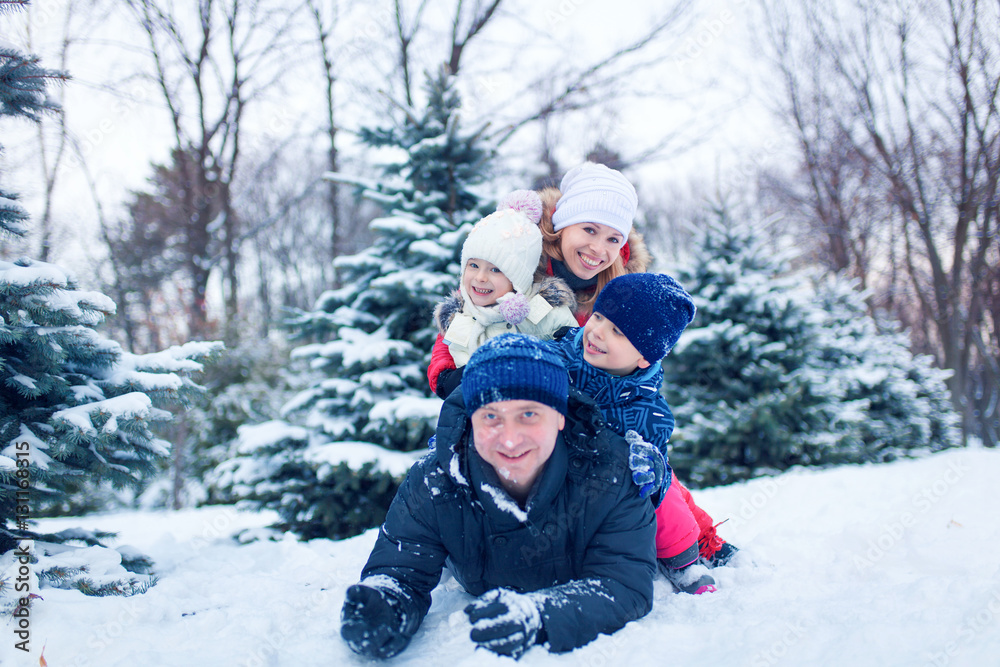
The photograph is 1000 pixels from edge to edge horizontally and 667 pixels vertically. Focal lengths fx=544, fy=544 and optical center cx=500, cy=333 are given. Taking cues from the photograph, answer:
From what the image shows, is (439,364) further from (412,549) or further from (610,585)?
(610,585)

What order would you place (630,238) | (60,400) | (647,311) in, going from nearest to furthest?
1. (647,311)
2. (60,400)
3. (630,238)

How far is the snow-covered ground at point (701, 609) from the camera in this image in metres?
1.61

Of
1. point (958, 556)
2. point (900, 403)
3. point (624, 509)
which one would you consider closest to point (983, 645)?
point (624, 509)

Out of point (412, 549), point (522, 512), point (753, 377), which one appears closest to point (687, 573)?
point (522, 512)

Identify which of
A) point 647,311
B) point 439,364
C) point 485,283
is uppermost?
point 485,283

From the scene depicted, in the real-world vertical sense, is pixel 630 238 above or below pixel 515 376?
above

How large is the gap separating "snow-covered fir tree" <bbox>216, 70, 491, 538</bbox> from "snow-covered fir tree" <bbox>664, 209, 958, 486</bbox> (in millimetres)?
2996

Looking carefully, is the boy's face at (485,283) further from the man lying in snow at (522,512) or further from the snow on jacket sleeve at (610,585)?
the snow on jacket sleeve at (610,585)

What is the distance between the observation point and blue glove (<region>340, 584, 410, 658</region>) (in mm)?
1617

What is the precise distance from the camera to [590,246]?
2.70 m

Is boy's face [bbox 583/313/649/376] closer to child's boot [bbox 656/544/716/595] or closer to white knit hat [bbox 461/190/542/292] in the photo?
white knit hat [bbox 461/190/542/292]

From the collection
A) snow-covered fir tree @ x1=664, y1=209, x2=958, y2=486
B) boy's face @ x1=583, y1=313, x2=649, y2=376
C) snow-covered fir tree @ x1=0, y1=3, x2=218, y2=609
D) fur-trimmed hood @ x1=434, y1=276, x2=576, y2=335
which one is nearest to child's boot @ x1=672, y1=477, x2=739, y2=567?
boy's face @ x1=583, y1=313, x2=649, y2=376

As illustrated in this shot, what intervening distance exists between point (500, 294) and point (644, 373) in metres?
0.77

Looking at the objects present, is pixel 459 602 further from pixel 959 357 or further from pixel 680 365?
pixel 959 357
